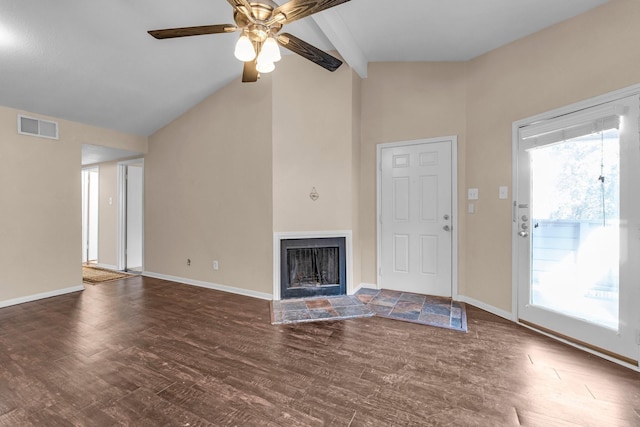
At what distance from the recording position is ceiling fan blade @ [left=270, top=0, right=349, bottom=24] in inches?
67.7

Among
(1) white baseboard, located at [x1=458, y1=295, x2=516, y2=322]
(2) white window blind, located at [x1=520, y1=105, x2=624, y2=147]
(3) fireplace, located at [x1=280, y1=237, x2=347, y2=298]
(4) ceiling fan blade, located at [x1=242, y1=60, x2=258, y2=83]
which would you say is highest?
(4) ceiling fan blade, located at [x1=242, y1=60, x2=258, y2=83]

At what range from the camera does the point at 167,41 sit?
3.12 metres

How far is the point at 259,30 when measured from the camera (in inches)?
75.2

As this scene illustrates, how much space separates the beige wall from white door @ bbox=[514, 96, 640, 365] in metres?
5.52

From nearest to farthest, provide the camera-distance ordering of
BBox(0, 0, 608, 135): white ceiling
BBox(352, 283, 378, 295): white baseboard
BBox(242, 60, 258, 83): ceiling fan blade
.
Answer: BBox(242, 60, 258, 83): ceiling fan blade < BBox(0, 0, 608, 135): white ceiling < BBox(352, 283, 378, 295): white baseboard

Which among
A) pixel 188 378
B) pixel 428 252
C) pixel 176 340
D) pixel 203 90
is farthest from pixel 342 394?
pixel 203 90

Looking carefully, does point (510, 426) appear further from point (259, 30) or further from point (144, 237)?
point (144, 237)

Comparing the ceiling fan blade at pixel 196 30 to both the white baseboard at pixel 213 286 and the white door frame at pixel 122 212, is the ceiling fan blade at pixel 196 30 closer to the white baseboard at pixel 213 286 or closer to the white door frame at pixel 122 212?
the white baseboard at pixel 213 286

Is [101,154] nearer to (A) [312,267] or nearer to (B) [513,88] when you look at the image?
(A) [312,267]

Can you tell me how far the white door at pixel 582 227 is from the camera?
7.15 feet

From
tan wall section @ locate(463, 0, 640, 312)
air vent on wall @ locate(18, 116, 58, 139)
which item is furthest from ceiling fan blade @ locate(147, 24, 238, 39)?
air vent on wall @ locate(18, 116, 58, 139)

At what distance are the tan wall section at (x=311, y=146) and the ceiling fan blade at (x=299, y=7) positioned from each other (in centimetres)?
181

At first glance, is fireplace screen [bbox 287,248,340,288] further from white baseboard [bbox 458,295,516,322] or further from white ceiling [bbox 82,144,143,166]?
white ceiling [bbox 82,144,143,166]

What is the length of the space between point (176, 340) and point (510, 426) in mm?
2461
